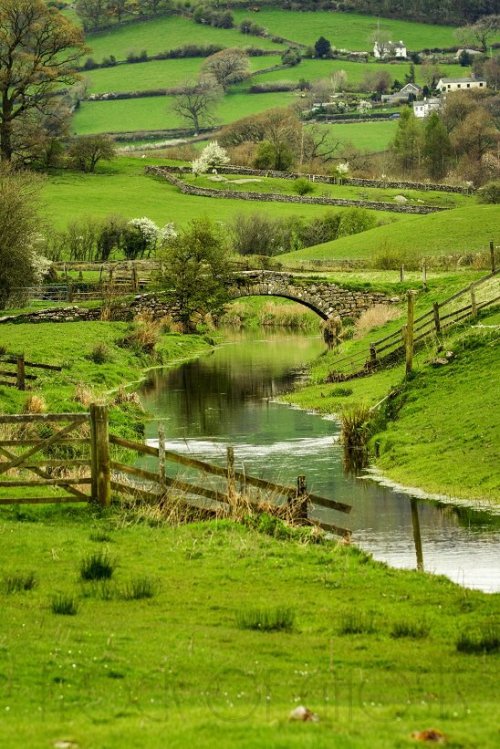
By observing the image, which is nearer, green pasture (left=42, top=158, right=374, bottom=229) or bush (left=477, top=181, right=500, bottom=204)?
green pasture (left=42, top=158, right=374, bottom=229)

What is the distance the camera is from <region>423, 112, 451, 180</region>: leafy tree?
570 feet

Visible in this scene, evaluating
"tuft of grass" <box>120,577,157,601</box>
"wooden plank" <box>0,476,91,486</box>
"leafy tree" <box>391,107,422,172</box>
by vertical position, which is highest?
"leafy tree" <box>391,107,422,172</box>

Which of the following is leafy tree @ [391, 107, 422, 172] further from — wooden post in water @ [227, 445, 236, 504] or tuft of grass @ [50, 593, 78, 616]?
tuft of grass @ [50, 593, 78, 616]

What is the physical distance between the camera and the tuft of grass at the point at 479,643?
56.5 feet

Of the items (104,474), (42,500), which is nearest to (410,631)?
(104,474)

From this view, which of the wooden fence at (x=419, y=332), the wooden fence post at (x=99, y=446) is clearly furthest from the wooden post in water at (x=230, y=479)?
the wooden fence at (x=419, y=332)

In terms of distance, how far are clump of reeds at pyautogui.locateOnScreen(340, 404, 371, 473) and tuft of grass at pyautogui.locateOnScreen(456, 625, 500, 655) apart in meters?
20.4

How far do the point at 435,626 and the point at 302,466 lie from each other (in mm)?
18813

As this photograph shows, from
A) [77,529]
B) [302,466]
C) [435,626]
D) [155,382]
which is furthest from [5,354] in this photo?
[435,626]

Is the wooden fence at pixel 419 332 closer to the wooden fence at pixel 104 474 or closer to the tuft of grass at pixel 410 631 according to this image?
the wooden fence at pixel 104 474

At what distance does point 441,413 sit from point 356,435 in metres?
2.68

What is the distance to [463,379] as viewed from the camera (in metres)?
42.7

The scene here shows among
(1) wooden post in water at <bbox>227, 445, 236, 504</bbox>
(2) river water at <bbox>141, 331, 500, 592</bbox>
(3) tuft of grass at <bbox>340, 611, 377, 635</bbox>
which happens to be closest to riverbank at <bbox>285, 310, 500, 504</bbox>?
(2) river water at <bbox>141, 331, 500, 592</bbox>

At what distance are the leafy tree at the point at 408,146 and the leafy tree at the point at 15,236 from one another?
10597 cm
